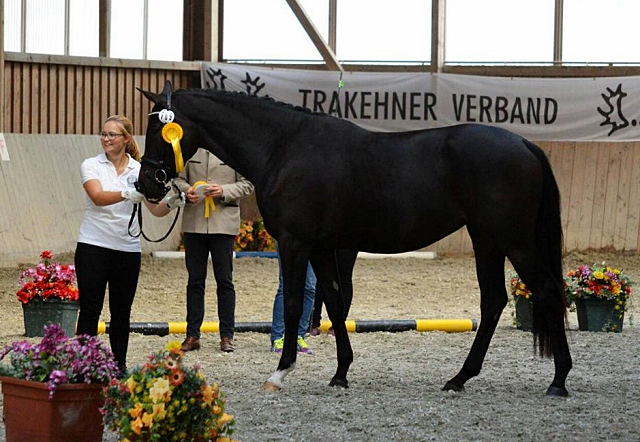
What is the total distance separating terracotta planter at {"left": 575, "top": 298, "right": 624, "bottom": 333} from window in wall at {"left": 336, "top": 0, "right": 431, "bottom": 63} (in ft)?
21.8

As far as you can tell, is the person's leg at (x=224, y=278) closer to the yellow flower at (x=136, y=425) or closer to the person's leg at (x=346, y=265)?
the person's leg at (x=346, y=265)

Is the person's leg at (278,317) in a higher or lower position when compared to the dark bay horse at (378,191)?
lower

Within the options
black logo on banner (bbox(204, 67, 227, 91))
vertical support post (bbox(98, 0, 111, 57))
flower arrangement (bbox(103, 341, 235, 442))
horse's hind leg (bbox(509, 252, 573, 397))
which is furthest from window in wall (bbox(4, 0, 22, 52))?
flower arrangement (bbox(103, 341, 235, 442))

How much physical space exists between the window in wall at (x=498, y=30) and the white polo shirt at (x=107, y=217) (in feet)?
29.1

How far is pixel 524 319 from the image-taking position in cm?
827

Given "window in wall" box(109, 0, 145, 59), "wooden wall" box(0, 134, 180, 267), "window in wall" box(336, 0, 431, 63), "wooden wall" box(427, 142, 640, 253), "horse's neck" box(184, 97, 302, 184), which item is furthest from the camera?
"window in wall" box(336, 0, 431, 63)

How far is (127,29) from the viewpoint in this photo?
13.4 meters

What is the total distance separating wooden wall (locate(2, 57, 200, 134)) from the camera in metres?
12.0

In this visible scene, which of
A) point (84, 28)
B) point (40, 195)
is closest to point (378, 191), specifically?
point (40, 195)

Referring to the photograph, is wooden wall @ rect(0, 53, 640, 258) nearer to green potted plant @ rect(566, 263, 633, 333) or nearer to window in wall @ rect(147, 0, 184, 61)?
window in wall @ rect(147, 0, 184, 61)

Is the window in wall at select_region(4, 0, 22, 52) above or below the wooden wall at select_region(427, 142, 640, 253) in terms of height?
above

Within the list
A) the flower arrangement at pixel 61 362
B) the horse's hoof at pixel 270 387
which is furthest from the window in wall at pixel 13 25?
the flower arrangement at pixel 61 362

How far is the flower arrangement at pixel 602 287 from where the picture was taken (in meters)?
8.03

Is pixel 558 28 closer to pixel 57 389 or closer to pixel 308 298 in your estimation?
pixel 308 298
